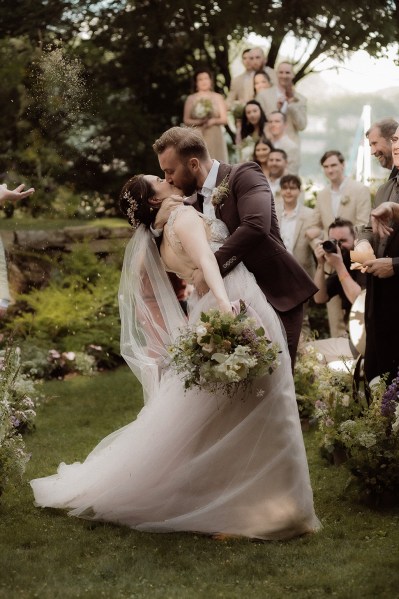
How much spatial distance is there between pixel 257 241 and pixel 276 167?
5.25 metres

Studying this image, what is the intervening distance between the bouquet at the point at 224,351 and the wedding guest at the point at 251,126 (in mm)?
6722

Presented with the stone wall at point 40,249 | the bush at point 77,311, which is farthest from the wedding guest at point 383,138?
the stone wall at point 40,249

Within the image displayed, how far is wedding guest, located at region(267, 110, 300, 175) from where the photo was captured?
11.0 meters

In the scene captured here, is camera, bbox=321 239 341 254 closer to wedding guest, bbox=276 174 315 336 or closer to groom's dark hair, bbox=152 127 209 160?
wedding guest, bbox=276 174 315 336

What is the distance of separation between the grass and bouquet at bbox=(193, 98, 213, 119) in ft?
23.3

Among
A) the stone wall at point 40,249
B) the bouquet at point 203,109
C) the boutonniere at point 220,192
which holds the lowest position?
the stone wall at point 40,249

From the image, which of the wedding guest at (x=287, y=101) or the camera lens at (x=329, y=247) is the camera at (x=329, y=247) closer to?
the camera lens at (x=329, y=247)

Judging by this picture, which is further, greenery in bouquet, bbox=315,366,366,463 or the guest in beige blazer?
the guest in beige blazer

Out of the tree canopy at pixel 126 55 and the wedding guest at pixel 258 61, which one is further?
the tree canopy at pixel 126 55

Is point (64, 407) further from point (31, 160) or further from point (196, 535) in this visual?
point (31, 160)

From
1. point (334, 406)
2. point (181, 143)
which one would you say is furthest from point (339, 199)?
point (181, 143)

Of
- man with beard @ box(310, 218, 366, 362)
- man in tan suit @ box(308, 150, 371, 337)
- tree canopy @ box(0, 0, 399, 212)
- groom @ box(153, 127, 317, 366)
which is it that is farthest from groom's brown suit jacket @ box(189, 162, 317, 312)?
tree canopy @ box(0, 0, 399, 212)

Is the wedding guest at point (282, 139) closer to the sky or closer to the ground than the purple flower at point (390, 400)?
closer to the ground

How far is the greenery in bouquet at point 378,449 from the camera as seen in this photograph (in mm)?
5383
